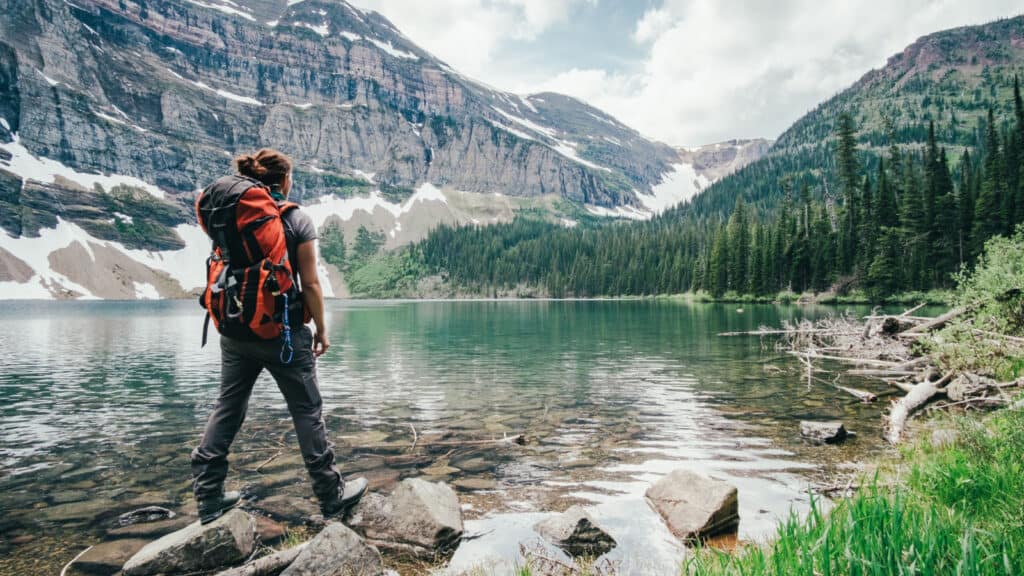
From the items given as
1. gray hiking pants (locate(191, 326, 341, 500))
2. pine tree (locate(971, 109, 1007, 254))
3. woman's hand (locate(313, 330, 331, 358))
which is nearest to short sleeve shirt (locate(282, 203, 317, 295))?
woman's hand (locate(313, 330, 331, 358))

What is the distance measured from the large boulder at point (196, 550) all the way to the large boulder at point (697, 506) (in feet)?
16.4

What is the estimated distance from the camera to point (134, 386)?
18984 mm

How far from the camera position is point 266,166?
596 centimetres

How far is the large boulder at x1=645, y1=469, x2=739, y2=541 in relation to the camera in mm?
6223

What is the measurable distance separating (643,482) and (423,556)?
153 inches

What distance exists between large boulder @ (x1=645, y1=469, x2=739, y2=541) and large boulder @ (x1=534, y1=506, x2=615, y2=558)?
1.01 meters

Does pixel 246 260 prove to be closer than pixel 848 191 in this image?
Yes

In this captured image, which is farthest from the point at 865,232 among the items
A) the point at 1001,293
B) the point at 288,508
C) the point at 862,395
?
the point at 288,508

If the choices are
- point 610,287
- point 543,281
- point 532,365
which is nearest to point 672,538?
point 532,365

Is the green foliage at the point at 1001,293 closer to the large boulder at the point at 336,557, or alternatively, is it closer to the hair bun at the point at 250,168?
the large boulder at the point at 336,557

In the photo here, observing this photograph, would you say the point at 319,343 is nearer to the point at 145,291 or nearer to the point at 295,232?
the point at 295,232

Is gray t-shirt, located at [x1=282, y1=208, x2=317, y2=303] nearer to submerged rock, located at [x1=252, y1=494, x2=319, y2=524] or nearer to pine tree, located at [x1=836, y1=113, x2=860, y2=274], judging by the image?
submerged rock, located at [x1=252, y1=494, x2=319, y2=524]

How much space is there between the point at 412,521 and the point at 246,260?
11.3 feet

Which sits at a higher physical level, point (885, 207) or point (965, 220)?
point (885, 207)
